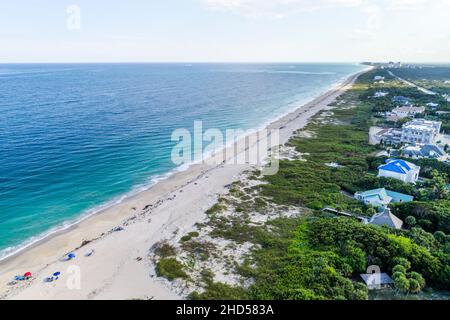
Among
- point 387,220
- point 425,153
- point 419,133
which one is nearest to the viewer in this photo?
point 387,220

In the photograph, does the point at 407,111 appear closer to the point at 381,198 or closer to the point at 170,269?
the point at 381,198

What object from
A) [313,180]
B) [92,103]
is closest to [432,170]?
[313,180]

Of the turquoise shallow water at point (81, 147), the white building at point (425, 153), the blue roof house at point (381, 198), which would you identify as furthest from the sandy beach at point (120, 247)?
the white building at point (425, 153)

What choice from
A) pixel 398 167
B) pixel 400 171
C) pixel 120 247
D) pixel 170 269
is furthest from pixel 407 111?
pixel 120 247

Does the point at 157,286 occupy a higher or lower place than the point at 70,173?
lower

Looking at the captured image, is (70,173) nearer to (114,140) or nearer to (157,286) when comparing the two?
(114,140)

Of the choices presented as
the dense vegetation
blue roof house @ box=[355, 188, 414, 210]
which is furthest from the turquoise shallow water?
→ blue roof house @ box=[355, 188, 414, 210]
